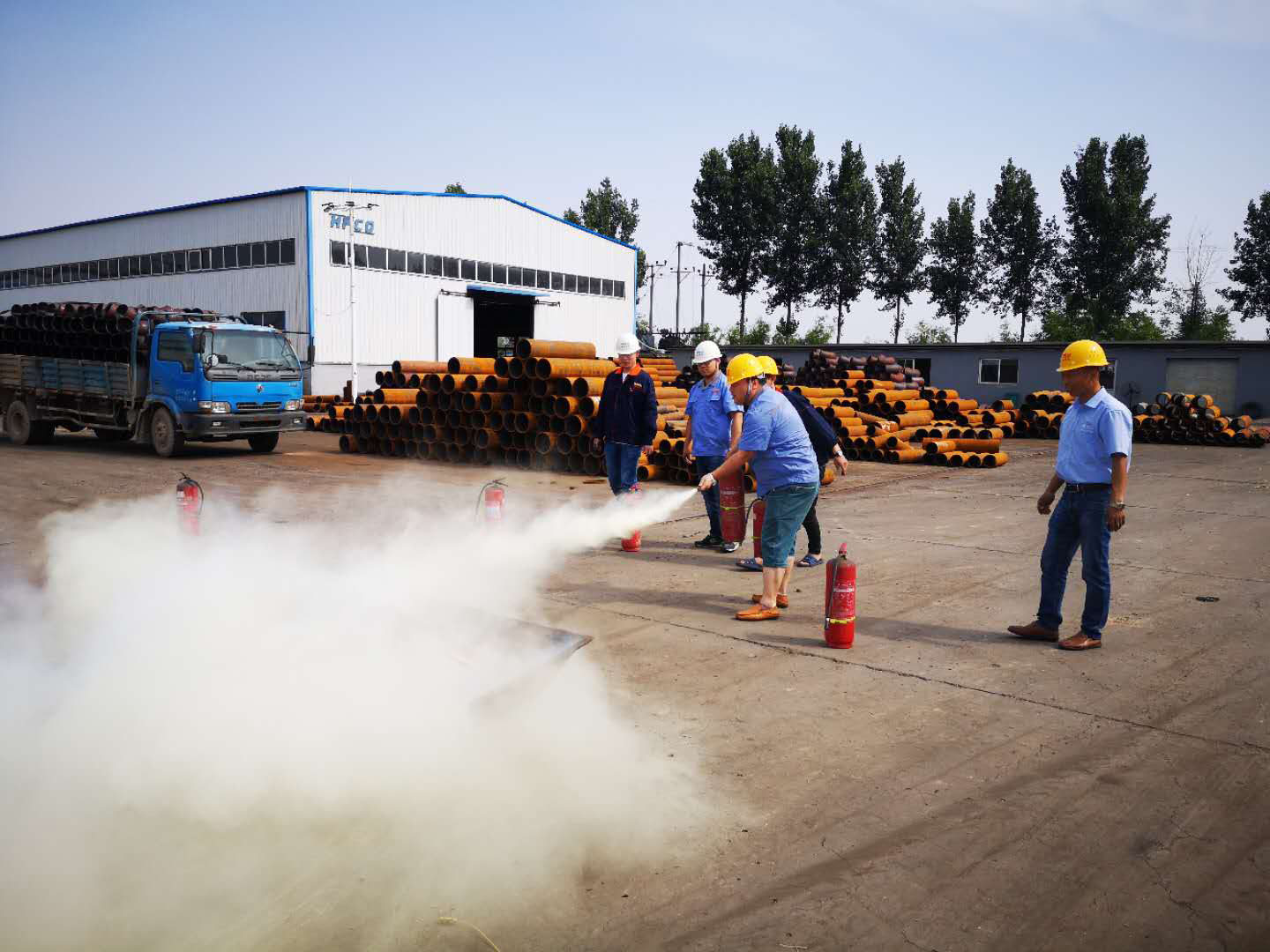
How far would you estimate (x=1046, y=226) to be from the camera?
181 feet

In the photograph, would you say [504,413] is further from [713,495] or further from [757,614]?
[757,614]

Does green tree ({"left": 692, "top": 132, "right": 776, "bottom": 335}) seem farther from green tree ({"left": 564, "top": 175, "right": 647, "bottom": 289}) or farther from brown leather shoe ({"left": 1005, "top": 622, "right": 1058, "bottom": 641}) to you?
brown leather shoe ({"left": 1005, "top": 622, "right": 1058, "bottom": 641})

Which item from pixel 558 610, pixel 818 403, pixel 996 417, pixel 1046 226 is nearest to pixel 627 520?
pixel 558 610

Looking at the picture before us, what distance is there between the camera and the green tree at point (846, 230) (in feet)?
186

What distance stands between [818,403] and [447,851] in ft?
64.1

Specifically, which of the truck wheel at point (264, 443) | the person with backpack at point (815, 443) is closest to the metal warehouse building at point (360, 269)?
the truck wheel at point (264, 443)

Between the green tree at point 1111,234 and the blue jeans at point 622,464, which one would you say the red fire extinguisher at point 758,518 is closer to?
the blue jeans at point 622,464

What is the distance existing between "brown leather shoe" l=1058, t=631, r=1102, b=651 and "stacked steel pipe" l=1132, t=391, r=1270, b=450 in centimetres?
2208

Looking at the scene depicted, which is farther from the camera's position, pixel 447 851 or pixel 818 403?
pixel 818 403

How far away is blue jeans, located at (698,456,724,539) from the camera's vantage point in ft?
30.3

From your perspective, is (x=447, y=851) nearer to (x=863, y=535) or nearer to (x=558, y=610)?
(x=558, y=610)

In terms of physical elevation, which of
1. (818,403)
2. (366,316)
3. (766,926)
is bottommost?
(766,926)

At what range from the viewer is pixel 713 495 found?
9.81 meters

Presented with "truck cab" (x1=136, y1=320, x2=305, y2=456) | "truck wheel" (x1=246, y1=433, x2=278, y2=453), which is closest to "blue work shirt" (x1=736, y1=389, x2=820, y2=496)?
"truck cab" (x1=136, y1=320, x2=305, y2=456)
